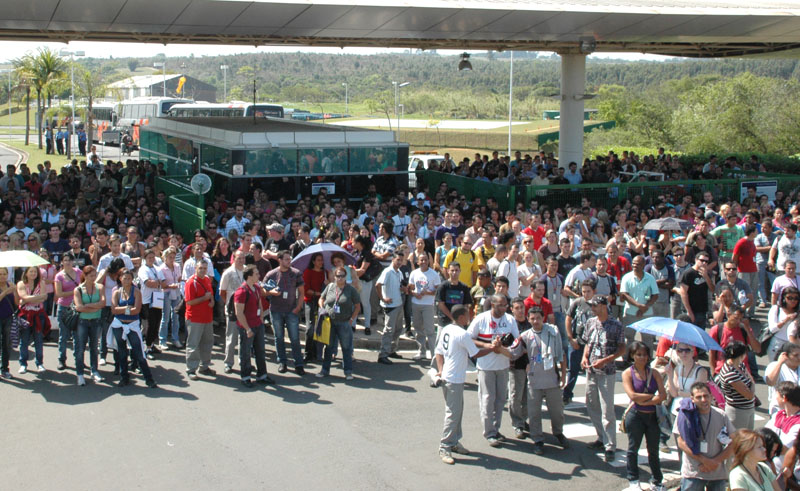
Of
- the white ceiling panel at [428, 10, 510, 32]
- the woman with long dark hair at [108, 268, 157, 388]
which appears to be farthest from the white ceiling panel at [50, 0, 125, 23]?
the woman with long dark hair at [108, 268, 157, 388]

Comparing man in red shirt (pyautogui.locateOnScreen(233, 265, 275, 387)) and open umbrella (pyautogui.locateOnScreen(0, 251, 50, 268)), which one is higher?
open umbrella (pyautogui.locateOnScreen(0, 251, 50, 268))

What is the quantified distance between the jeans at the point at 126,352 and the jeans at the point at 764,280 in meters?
10.9

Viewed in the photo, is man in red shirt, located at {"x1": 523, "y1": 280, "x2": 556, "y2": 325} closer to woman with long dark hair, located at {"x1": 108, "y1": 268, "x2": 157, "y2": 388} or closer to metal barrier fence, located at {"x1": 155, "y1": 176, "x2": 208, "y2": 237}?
woman with long dark hair, located at {"x1": 108, "y1": 268, "x2": 157, "y2": 388}

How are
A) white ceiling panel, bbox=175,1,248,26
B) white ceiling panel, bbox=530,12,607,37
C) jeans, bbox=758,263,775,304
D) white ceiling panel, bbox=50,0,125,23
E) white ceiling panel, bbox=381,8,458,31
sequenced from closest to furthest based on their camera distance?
jeans, bbox=758,263,775,304, white ceiling panel, bbox=50,0,125,23, white ceiling panel, bbox=175,1,248,26, white ceiling panel, bbox=381,8,458,31, white ceiling panel, bbox=530,12,607,37

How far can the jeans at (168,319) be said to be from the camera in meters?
12.5

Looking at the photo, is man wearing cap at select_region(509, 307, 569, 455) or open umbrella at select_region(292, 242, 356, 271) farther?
open umbrella at select_region(292, 242, 356, 271)

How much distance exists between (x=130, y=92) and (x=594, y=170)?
100 m

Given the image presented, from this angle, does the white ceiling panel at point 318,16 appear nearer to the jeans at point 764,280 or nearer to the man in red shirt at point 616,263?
the man in red shirt at point 616,263

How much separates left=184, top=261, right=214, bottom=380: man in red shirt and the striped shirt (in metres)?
6.47

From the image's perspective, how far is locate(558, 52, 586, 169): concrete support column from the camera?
89.2 feet

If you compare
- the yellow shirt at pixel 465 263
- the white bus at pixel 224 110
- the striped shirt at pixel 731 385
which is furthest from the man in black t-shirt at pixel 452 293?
the white bus at pixel 224 110

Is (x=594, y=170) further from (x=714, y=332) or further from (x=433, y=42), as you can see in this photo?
(x=714, y=332)

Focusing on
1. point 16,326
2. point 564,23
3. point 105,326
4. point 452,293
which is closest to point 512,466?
point 452,293

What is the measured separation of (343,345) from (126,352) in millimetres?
2789
